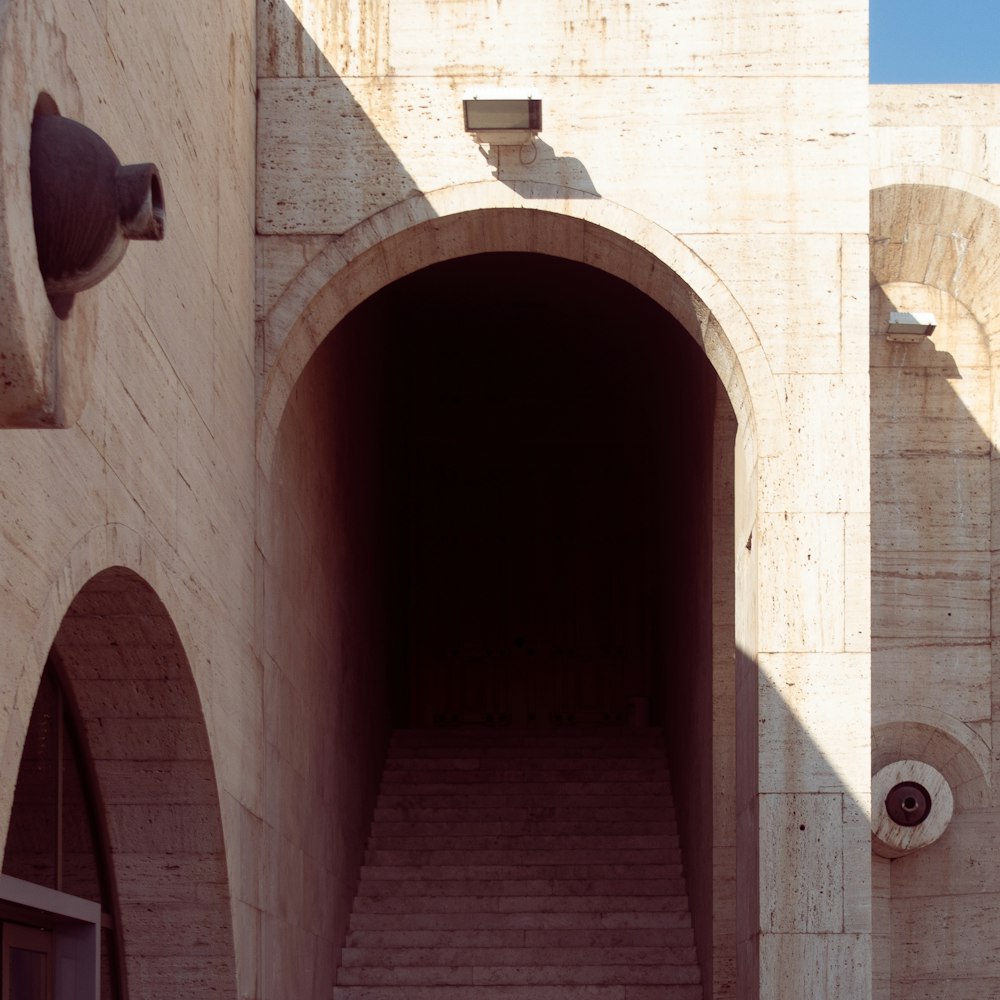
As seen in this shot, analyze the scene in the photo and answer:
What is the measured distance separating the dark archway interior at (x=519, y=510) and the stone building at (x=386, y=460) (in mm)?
954

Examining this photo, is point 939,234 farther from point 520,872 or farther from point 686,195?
point 520,872

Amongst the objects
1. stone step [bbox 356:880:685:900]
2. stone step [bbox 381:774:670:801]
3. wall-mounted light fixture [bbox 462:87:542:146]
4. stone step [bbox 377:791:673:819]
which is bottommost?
stone step [bbox 356:880:685:900]

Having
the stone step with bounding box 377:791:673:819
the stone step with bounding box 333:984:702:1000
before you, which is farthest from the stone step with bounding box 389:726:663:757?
the stone step with bounding box 333:984:702:1000

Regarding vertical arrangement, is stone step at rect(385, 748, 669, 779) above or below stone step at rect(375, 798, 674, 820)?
above

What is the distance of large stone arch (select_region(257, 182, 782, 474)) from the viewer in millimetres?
9125

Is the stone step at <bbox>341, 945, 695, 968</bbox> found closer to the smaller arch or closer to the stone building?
the stone building

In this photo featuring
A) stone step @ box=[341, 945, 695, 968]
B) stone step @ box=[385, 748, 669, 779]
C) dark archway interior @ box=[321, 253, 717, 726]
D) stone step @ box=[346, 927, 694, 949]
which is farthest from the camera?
dark archway interior @ box=[321, 253, 717, 726]

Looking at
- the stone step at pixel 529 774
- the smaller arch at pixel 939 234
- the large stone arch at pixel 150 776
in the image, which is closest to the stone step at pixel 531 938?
the stone step at pixel 529 774

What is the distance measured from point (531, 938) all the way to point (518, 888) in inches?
22.3

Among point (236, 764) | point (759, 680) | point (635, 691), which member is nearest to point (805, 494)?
point (759, 680)

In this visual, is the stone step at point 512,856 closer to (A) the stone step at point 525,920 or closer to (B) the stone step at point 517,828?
(B) the stone step at point 517,828

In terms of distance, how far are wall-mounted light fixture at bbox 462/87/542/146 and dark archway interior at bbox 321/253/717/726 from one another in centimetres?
681

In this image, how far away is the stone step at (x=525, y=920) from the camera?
42.0 feet

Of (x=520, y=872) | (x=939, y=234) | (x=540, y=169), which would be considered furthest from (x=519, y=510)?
(x=540, y=169)
